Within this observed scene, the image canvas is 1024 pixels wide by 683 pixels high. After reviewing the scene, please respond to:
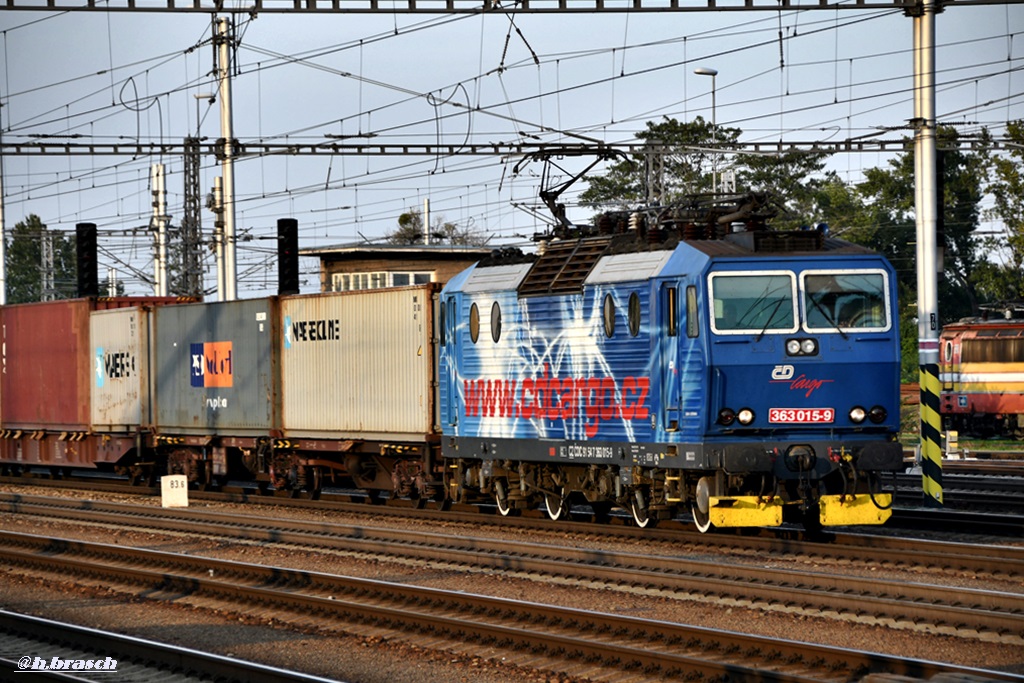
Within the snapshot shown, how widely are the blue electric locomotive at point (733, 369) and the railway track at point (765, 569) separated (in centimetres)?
73

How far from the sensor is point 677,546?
18344 millimetres

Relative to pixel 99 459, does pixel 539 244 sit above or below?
above

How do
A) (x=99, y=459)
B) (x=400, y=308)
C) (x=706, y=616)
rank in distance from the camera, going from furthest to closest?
(x=99, y=459) < (x=400, y=308) < (x=706, y=616)

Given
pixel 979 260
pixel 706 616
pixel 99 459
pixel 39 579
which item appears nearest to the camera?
pixel 706 616

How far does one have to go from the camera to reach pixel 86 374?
3284cm

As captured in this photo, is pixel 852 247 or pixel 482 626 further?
pixel 852 247

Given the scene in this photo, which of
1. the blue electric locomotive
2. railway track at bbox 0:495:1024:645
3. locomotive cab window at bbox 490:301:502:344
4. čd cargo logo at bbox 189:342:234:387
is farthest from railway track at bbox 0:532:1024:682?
čd cargo logo at bbox 189:342:234:387

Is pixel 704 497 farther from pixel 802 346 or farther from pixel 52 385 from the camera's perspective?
pixel 52 385

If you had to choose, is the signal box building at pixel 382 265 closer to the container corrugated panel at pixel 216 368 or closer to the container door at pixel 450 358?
the container corrugated panel at pixel 216 368

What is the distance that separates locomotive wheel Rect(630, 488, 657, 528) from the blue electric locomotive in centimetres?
4

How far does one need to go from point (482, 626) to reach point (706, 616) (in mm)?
2259

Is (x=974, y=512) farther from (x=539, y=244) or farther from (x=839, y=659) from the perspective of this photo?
(x=839, y=659)

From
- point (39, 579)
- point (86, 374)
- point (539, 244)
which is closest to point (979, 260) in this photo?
point (86, 374)

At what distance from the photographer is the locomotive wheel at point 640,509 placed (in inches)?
747
